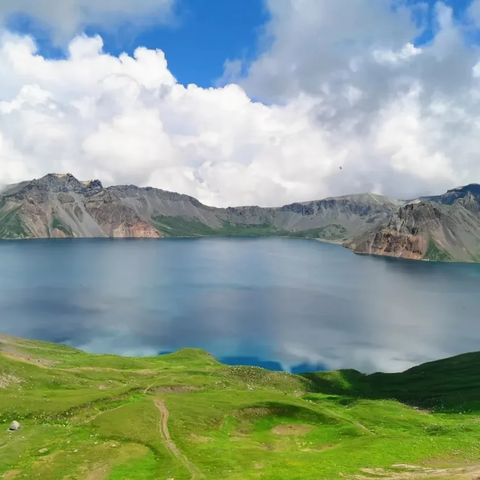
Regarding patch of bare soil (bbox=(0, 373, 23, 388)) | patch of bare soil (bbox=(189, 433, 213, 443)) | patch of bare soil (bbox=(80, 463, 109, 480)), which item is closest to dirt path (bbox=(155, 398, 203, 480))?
patch of bare soil (bbox=(189, 433, 213, 443))

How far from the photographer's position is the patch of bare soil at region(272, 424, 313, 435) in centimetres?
6322

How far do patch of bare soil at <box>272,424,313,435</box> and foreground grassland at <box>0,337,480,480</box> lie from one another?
0.15 meters

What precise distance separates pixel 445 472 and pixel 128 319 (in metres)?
151

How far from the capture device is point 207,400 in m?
70.9

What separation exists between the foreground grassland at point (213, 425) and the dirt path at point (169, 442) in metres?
0.14

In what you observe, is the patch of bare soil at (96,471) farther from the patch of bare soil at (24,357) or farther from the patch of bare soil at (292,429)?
the patch of bare soil at (24,357)

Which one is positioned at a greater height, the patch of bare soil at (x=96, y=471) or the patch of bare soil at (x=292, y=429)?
the patch of bare soil at (x=96, y=471)

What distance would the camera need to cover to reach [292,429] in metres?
64.6

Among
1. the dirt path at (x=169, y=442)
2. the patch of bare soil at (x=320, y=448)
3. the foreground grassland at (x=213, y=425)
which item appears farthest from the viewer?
the patch of bare soil at (x=320, y=448)

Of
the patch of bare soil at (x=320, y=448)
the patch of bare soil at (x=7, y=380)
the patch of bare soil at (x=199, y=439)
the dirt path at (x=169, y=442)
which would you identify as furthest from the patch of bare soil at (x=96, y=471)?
the patch of bare soil at (x=7, y=380)

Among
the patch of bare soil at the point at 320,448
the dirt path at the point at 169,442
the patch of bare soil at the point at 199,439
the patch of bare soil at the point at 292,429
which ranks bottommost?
the patch of bare soil at the point at 292,429

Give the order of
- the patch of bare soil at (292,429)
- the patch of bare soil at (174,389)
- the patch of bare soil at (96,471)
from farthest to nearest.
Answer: the patch of bare soil at (174,389)
the patch of bare soil at (292,429)
the patch of bare soil at (96,471)

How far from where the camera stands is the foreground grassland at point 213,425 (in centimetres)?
4425

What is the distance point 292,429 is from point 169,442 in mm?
20354
